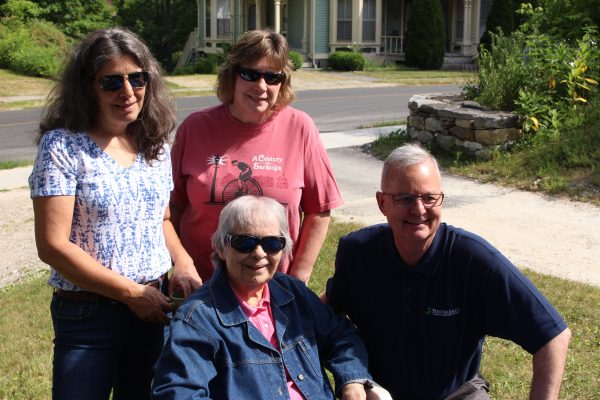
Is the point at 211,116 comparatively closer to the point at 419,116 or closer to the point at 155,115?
the point at 155,115

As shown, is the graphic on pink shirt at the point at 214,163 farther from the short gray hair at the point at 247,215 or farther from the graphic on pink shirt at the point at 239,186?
the short gray hair at the point at 247,215

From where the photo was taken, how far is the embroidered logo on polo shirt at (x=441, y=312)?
8.81 ft

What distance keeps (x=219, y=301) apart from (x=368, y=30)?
29369mm

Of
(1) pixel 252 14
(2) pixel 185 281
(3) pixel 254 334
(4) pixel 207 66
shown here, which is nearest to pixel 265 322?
(3) pixel 254 334

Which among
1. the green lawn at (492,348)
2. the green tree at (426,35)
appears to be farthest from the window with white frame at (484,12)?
the green lawn at (492,348)

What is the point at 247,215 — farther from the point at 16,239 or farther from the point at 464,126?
the point at 464,126

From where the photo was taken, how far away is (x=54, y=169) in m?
2.46

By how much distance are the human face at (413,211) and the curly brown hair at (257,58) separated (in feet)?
2.24

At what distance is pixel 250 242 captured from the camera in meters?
2.60

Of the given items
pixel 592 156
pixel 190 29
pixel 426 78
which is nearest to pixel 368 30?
pixel 426 78

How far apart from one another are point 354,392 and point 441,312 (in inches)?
16.8

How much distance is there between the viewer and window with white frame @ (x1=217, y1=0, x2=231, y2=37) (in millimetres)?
33688

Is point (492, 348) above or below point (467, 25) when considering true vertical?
below

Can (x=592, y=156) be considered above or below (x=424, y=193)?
below
